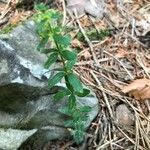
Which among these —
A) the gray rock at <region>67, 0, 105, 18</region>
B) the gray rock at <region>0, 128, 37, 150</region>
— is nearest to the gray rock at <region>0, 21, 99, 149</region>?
the gray rock at <region>0, 128, 37, 150</region>

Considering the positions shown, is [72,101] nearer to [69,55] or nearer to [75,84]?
[75,84]

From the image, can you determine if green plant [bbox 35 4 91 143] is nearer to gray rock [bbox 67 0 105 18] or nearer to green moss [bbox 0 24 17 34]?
green moss [bbox 0 24 17 34]

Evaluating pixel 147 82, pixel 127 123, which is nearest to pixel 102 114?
pixel 127 123

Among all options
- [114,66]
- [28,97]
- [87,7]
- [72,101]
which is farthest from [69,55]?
[87,7]

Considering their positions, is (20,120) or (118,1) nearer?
(20,120)

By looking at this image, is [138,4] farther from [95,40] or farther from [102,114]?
[102,114]

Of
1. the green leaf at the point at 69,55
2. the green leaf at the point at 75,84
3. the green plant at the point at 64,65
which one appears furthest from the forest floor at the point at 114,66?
the green leaf at the point at 69,55

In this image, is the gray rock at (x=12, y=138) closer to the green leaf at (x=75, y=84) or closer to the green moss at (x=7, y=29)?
the green leaf at (x=75, y=84)
